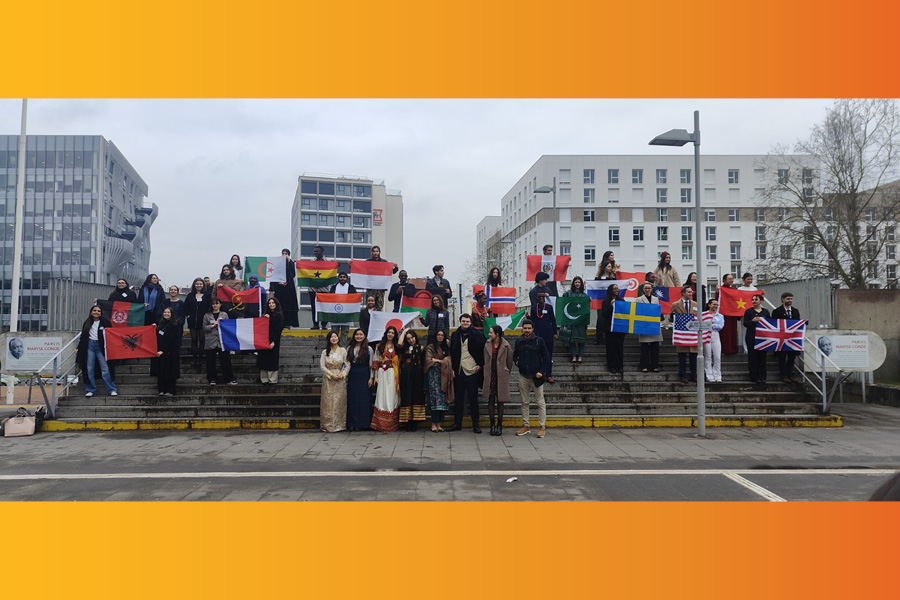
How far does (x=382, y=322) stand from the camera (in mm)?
14523

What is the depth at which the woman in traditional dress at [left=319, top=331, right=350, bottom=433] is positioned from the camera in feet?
39.1

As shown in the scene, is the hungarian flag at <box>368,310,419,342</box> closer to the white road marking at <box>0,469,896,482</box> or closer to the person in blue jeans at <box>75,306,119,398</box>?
the person in blue jeans at <box>75,306,119,398</box>

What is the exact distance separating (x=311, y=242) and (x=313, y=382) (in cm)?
10140

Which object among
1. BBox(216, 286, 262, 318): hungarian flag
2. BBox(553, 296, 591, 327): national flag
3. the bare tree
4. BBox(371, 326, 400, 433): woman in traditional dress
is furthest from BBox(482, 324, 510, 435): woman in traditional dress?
the bare tree

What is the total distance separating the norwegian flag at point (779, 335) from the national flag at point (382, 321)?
7.83 m

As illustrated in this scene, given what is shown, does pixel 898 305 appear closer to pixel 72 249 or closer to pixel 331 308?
pixel 331 308

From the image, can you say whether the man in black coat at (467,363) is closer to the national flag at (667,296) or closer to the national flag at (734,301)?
the national flag at (667,296)

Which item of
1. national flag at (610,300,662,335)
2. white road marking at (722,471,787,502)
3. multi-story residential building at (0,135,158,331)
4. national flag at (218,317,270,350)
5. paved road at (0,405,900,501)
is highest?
multi-story residential building at (0,135,158,331)

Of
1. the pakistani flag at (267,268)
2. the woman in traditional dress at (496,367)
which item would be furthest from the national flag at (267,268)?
the woman in traditional dress at (496,367)

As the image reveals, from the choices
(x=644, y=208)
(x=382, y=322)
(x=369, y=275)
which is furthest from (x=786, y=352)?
(x=644, y=208)

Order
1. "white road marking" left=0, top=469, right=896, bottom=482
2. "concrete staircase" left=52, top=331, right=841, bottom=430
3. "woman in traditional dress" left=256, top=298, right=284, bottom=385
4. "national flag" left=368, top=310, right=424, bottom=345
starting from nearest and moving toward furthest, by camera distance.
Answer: "white road marking" left=0, top=469, right=896, bottom=482 < "concrete staircase" left=52, top=331, right=841, bottom=430 < "woman in traditional dress" left=256, top=298, right=284, bottom=385 < "national flag" left=368, top=310, right=424, bottom=345

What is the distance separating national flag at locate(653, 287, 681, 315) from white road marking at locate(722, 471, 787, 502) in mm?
7483

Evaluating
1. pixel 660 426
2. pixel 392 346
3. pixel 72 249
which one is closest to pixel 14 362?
pixel 392 346

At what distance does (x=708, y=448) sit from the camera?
33.9ft
